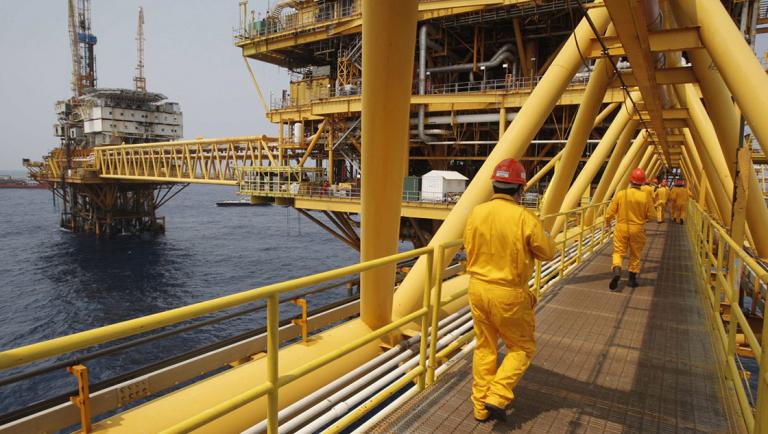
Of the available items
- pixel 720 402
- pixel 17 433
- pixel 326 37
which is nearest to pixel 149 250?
pixel 326 37

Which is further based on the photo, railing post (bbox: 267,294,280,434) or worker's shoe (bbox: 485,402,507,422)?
worker's shoe (bbox: 485,402,507,422)

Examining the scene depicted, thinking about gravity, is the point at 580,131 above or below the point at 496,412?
above

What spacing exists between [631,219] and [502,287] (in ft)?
15.9

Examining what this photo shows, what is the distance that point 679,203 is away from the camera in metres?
19.5

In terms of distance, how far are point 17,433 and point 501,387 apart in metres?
3.45

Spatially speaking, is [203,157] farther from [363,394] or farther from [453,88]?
[363,394]

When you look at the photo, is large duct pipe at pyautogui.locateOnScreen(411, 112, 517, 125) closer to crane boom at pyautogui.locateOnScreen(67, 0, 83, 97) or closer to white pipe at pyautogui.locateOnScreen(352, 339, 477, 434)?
white pipe at pyautogui.locateOnScreen(352, 339, 477, 434)

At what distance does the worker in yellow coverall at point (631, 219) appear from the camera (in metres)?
6.66

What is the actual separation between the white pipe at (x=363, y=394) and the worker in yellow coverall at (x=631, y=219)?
392 centimetres

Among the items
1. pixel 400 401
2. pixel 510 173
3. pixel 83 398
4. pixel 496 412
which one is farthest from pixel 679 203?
pixel 83 398

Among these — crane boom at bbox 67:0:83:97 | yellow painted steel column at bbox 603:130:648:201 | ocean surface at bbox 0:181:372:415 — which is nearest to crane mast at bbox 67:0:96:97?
crane boom at bbox 67:0:83:97

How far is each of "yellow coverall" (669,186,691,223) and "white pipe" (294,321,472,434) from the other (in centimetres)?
1930

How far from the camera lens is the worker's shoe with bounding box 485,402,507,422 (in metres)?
3.02

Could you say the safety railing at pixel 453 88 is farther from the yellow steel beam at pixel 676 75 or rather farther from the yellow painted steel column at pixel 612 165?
the yellow steel beam at pixel 676 75
